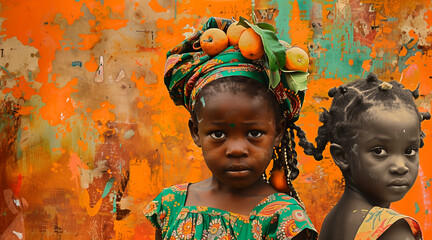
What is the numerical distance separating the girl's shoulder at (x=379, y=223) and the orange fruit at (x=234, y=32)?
0.94 metres

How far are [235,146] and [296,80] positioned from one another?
1.27 feet

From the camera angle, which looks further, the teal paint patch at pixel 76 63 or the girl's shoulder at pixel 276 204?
the teal paint patch at pixel 76 63

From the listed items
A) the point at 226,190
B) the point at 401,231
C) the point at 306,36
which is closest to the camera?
the point at 401,231

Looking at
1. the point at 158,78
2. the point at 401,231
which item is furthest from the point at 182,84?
A: the point at 158,78

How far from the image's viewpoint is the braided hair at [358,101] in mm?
2488

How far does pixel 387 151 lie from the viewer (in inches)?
95.4

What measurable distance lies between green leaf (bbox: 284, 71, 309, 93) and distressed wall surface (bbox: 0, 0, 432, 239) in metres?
2.14

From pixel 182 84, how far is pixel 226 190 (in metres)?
0.53

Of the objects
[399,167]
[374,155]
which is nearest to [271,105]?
[374,155]

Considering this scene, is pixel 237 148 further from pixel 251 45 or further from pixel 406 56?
pixel 406 56

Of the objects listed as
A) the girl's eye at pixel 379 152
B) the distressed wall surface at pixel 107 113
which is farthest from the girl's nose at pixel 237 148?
the distressed wall surface at pixel 107 113

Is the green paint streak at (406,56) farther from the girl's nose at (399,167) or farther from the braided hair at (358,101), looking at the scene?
the girl's nose at (399,167)

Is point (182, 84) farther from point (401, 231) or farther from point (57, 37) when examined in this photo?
point (57, 37)

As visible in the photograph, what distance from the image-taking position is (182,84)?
270 cm
